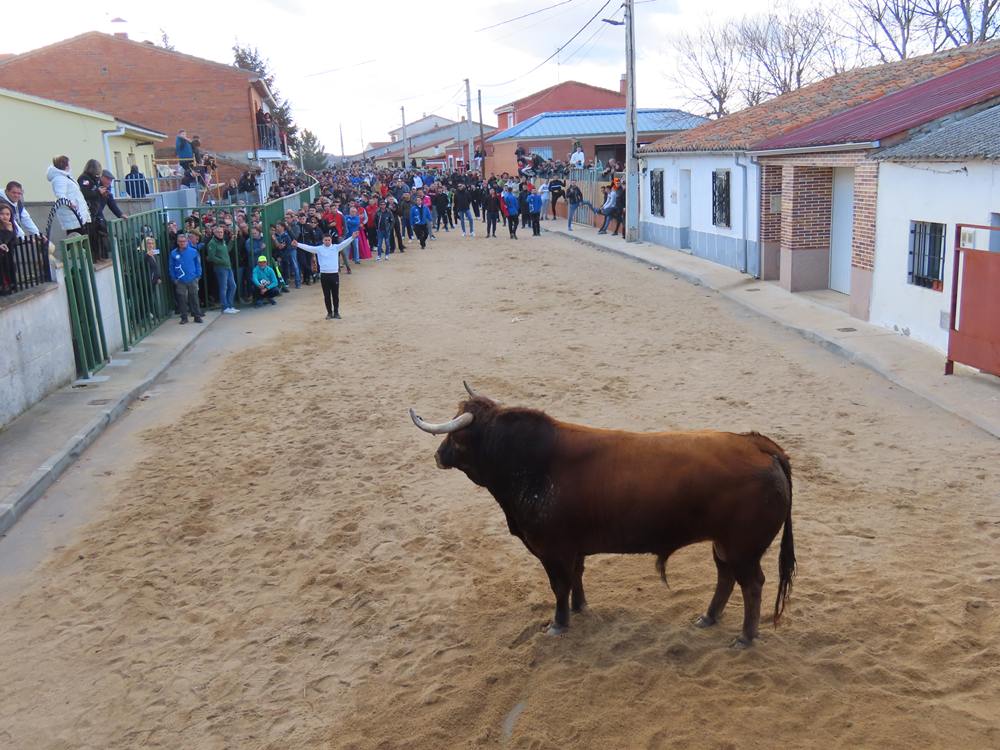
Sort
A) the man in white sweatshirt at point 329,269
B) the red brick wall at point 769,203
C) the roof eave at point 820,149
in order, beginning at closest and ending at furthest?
the roof eave at point 820,149 < the man in white sweatshirt at point 329,269 < the red brick wall at point 769,203

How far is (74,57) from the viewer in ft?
128

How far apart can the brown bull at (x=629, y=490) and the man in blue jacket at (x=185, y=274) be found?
12.7 metres

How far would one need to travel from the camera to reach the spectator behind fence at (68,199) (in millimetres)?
13852

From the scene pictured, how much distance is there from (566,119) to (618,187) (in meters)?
25.5

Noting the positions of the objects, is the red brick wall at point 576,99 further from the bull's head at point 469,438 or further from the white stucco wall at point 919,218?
the bull's head at point 469,438

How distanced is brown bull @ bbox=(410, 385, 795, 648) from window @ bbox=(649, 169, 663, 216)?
22.9 m

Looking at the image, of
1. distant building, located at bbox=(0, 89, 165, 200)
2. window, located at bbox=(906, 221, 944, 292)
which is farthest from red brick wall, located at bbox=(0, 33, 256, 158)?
window, located at bbox=(906, 221, 944, 292)

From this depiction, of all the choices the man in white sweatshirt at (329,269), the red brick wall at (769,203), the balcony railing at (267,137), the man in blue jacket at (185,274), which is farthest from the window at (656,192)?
the balcony railing at (267,137)

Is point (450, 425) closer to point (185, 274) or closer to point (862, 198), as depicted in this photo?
point (862, 198)

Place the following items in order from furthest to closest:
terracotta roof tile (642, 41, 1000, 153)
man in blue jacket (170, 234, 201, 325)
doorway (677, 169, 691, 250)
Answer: doorway (677, 169, 691, 250) → terracotta roof tile (642, 41, 1000, 153) → man in blue jacket (170, 234, 201, 325)

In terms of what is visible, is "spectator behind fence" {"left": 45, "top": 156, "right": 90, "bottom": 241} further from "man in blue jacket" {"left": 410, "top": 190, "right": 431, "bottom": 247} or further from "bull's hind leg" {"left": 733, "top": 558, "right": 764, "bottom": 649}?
"man in blue jacket" {"left": 410, "top": 190, "right": 431, "bottom": 247}

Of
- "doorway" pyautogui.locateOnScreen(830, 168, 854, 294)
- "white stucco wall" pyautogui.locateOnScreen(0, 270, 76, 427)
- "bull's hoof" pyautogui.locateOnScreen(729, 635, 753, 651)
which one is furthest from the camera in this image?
"doorway" pyautogui.locateOnScreen(830, 168, 854, 294)

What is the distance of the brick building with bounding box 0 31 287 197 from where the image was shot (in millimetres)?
38719

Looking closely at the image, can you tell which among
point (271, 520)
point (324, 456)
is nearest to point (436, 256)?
point (324, 456)
